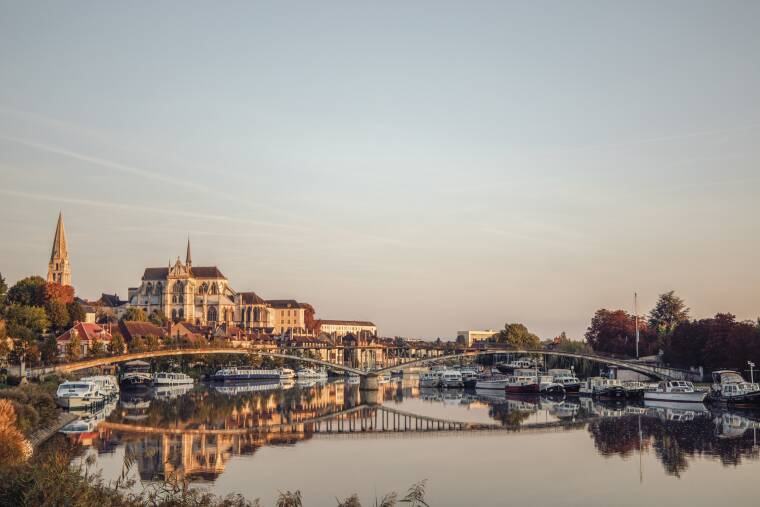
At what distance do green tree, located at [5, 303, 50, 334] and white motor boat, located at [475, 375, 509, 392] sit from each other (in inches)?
2440

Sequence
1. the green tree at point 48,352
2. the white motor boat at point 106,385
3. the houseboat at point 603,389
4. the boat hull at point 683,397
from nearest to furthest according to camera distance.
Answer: the white motor boat at point 106,385 < the boat hull at point 683,397 < the houseboat at point 603,389 < the green tree at point 48,352

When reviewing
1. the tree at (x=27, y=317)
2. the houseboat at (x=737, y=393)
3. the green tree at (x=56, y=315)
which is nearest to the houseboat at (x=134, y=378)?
the tree at (x=27, y=317)

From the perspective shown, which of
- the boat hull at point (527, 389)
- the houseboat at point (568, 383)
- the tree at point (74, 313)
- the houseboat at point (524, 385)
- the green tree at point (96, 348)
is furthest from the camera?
the tree at point (74, 313)

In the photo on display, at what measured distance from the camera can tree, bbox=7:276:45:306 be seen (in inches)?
5241

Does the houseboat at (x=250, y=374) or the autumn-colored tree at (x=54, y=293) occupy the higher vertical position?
the autumn-colored tree at (x=54, y=293)

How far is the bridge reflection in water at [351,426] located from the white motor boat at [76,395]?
2910 millimetres

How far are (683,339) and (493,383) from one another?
26.5m

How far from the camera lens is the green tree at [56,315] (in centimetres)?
13088

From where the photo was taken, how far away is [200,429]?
6134 cm

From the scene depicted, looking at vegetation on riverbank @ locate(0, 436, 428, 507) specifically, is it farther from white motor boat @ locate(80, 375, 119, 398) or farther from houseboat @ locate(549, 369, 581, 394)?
houseboat @ locate(549, 369, 581, 394)

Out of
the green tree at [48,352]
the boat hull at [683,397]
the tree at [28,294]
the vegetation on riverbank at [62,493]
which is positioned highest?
the tree at [28,294]

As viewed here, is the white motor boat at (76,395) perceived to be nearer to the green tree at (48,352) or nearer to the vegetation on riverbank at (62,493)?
the green tree at (48,352)

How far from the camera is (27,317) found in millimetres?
114500

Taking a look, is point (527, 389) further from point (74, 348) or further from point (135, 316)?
point (135, 316)
